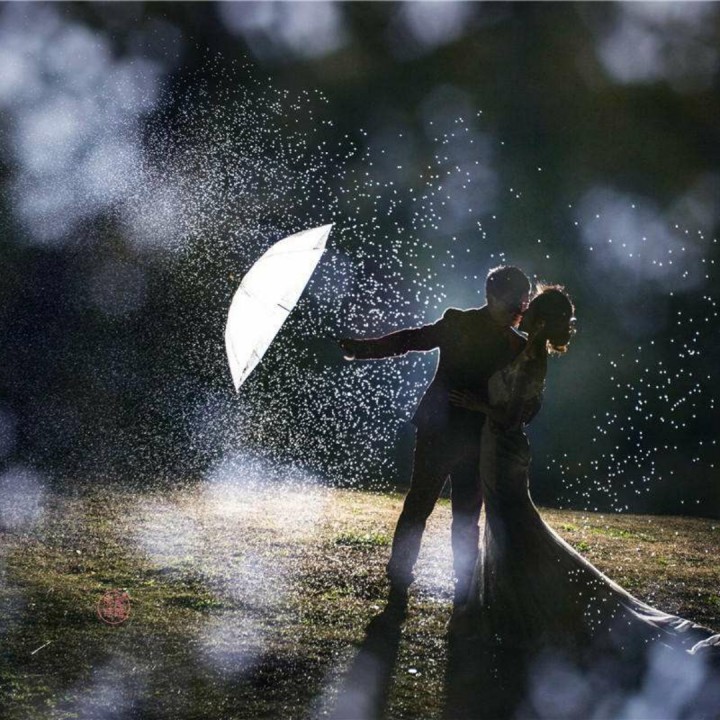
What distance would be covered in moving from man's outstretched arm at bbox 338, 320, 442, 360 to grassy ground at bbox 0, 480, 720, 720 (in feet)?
5.21

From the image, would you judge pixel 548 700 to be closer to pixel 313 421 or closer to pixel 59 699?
pixel 59 699

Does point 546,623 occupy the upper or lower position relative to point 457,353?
lower

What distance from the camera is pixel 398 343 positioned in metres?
4.53

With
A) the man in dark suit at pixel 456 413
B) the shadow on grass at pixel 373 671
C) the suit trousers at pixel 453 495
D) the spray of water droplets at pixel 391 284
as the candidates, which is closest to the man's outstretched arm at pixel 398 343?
the man in dark suit at pixel 456 413

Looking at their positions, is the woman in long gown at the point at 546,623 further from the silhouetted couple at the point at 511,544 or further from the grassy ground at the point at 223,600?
the grassy ground at the point at 223,600

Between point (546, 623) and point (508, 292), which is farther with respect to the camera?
point (508, 292)

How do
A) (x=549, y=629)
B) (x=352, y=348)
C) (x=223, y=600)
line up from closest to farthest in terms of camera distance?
(x=549, y=629) < (x=352, y=348) < (x=223, y=600)

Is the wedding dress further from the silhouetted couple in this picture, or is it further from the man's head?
the man's head

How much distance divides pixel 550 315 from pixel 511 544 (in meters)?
1.15

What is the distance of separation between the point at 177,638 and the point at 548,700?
1977 millimetres

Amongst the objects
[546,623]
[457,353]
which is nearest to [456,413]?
[457,353]

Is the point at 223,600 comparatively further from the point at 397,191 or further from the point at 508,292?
the point at 397,191

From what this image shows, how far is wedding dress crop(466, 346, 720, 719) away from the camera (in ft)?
11.0

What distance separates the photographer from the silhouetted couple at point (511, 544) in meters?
3.53
